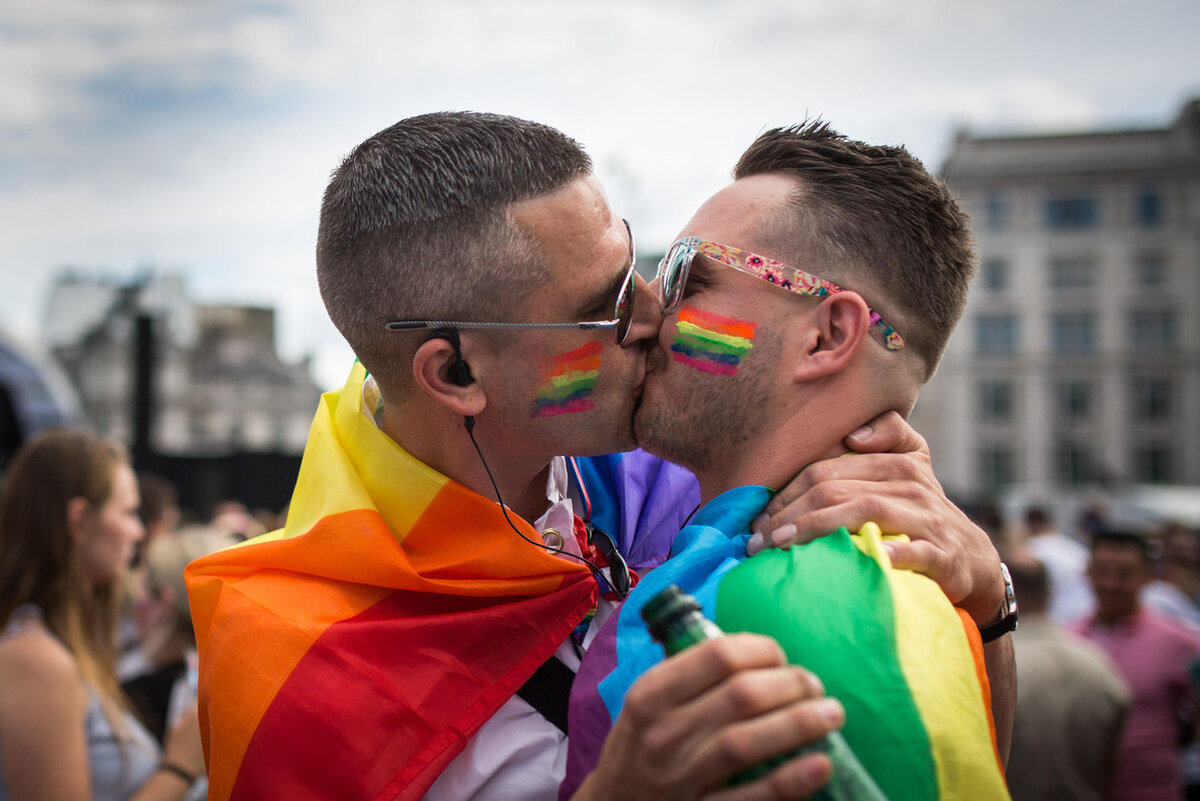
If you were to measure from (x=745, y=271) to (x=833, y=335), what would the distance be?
9.7 inches

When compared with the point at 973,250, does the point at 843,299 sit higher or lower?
lower

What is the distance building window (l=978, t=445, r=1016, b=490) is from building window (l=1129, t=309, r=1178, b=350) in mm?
9509

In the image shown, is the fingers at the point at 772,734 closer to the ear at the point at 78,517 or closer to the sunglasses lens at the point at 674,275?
the sunglasses lens at the point at 674,275

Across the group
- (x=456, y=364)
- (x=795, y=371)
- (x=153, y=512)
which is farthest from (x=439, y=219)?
(x=153, y=512)

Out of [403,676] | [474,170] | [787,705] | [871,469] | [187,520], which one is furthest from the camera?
[187,520]

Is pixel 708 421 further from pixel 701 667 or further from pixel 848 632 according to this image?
pixel 701 667

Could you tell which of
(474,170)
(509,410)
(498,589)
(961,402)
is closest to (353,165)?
(474,170)

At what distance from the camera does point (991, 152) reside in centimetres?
5309

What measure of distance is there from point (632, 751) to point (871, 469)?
86 centimetres

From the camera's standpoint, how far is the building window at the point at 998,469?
171 ft

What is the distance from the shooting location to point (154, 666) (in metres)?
4.40

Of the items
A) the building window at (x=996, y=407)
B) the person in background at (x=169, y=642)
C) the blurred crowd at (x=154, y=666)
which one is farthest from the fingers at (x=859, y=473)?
the building window at (x=996, y=407)

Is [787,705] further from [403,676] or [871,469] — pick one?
[403,676]

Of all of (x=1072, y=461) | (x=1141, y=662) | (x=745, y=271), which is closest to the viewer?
(x=745, y=271)
